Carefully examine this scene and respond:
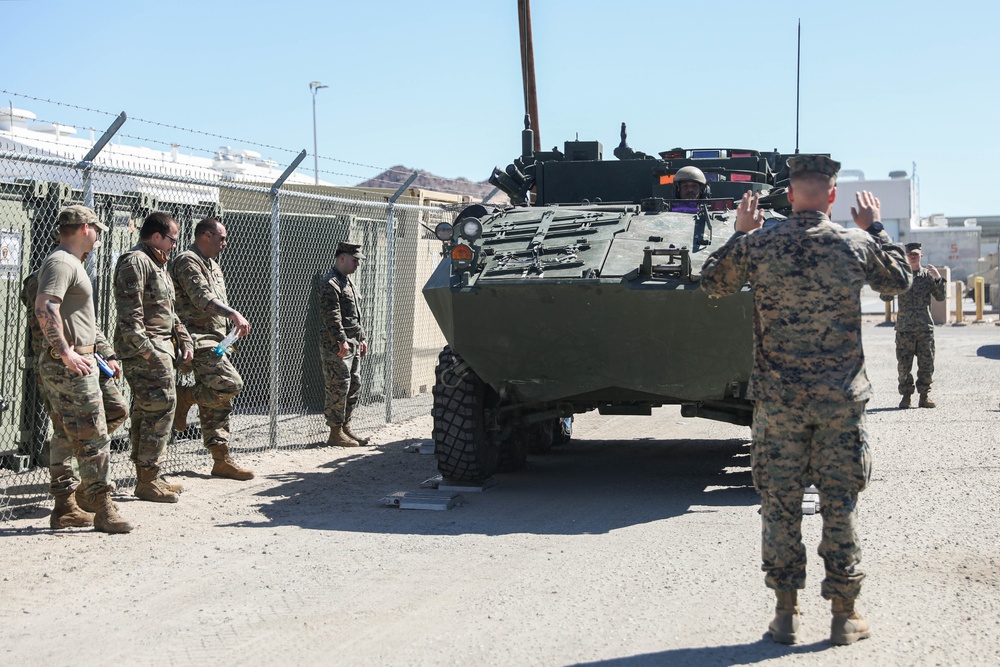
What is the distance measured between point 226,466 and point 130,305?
1.64m

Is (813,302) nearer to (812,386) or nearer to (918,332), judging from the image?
(812,386)

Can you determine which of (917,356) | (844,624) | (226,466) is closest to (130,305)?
(226,466)

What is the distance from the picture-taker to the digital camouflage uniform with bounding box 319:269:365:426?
9414 millimetres

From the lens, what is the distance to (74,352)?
577cm

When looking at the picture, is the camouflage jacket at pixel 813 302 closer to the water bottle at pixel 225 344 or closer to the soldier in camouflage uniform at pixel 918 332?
the water bottle at pixel 225 344

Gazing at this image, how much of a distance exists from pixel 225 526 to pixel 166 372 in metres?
1.07

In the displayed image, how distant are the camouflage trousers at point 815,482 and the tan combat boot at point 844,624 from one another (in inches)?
1.4

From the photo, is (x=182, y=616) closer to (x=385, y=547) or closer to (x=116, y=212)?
(x=385, y=547)

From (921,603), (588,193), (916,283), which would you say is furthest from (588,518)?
(916,283)

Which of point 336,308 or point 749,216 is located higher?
point 749,216

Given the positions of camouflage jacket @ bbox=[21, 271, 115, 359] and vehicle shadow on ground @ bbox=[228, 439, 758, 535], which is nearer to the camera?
camouflage jacket @ bbox=[21, 271, 115, 359]

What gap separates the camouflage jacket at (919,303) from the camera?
12078 mm

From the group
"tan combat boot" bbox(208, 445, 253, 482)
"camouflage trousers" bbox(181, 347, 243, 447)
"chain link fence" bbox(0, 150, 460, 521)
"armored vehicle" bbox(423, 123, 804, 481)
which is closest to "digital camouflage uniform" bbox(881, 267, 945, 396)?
"armored vehicle" bbox(423, 123, 804, 481)

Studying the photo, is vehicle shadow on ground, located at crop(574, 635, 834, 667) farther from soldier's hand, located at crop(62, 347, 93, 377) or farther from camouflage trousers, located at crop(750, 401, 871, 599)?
soldier's hand, located at crop(62, 347, 93, 377)
